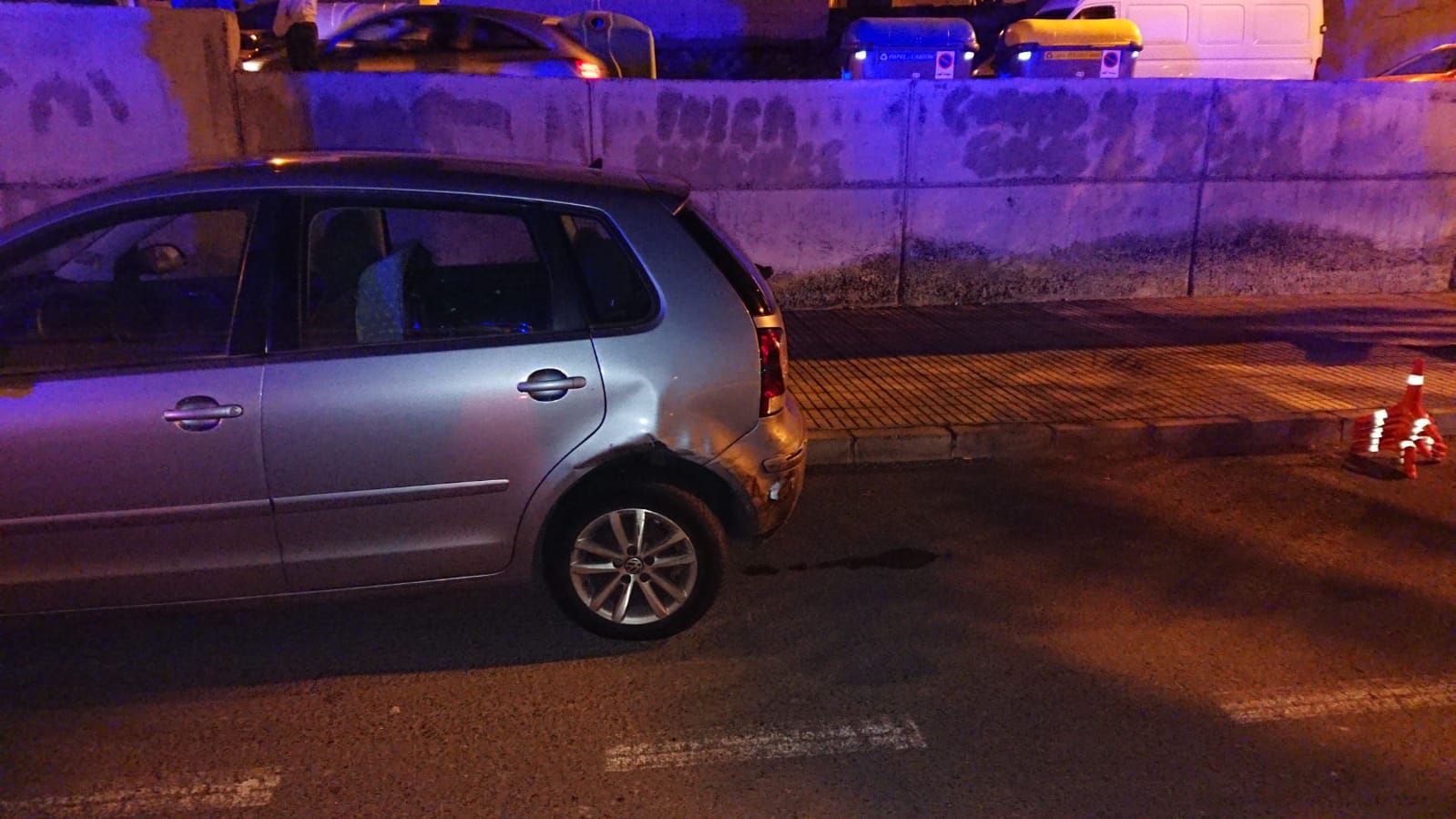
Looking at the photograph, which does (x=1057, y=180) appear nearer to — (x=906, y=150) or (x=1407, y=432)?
(x=906, y=150)

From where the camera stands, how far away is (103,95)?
25.6 feet

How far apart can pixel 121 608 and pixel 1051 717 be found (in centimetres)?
314

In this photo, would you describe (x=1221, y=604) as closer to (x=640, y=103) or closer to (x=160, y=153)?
(x=640, y=103)

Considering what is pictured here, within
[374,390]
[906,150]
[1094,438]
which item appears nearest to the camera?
[374,390]

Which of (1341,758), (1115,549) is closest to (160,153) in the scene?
(1115,549)

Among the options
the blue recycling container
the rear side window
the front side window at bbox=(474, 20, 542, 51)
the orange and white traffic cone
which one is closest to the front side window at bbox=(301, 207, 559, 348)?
the rear side window

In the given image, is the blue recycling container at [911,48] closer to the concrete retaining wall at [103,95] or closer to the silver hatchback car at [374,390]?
the concrete retaining wall at [103,95]

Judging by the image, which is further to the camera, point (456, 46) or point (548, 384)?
point (456, 46)

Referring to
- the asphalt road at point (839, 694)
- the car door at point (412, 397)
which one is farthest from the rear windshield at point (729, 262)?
the asphalt road at point (839, 694)

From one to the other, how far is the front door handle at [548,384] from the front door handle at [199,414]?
925mm

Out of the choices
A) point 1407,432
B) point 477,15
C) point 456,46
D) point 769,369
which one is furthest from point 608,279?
point 477,15

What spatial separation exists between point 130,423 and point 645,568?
177 centimetres

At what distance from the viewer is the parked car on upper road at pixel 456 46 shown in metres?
9.88

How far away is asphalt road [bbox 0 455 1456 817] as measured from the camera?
10.1 ft
